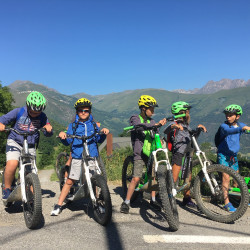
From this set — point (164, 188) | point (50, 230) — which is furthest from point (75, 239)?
point (164, 188)

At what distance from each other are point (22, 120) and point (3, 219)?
67.6 inches

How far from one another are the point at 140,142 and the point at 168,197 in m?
1.38

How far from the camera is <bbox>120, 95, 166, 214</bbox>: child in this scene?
4746mm

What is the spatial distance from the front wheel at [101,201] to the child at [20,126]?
1276 mm

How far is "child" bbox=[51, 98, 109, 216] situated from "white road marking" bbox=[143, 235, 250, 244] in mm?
1717

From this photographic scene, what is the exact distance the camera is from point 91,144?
464 cm

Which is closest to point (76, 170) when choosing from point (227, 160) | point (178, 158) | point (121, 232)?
point (121, 232)

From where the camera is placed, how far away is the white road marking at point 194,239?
10.9 feet

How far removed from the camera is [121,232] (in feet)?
11.8

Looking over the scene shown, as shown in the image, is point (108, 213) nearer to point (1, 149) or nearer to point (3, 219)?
point (3, 219)

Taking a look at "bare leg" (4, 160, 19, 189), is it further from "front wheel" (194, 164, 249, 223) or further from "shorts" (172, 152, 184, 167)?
"front wheel" (194, 164, 249, 223)

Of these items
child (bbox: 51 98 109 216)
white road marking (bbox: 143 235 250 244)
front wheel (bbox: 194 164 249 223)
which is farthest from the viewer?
child (bbox: 51 98 109 216)

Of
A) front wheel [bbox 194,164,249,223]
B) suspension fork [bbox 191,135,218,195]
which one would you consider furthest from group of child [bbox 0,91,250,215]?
suspension fork [bbox 191,135,218,195]

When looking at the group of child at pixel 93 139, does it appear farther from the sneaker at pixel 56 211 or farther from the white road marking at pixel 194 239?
the white road marking at pixel 194 239
